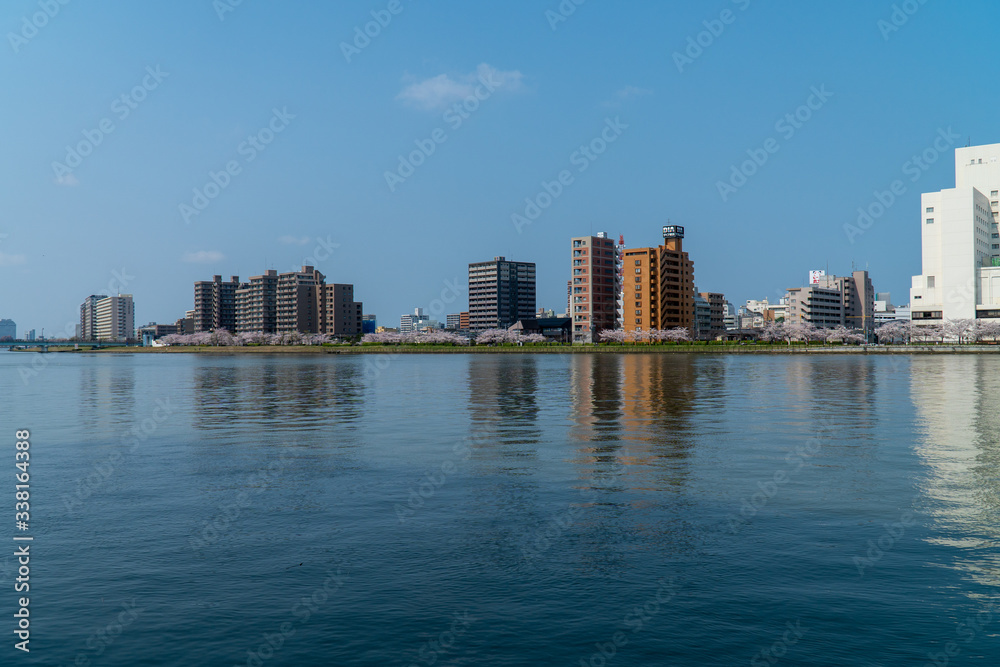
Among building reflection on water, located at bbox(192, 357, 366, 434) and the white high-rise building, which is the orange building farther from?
building reflection on water, located at bbox(192, 357, 366, 434)

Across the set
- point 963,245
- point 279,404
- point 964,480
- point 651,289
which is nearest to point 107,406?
point 279,404

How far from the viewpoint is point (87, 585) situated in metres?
10.5

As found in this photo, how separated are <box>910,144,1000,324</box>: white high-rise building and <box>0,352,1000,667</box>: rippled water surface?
15899cm

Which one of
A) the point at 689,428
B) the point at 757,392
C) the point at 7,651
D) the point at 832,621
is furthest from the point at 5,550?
the point at 757,392

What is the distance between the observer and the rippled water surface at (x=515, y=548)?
8688mm

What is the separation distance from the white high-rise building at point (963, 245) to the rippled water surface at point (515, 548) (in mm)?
158990
